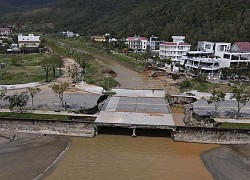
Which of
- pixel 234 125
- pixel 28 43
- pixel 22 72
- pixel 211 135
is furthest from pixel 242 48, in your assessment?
pixel 28 43

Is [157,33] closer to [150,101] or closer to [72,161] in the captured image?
[150,101]

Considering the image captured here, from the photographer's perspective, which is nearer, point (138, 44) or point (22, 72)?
point (22, 72)

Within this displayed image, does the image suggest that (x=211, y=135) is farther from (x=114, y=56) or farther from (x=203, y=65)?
(x=114, y=56)

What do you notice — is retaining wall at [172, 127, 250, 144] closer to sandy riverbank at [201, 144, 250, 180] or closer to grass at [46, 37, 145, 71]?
sandy riverbank at [201, 144, 250, 180]

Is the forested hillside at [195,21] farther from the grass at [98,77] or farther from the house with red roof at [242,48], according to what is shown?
the grass at [98,77]

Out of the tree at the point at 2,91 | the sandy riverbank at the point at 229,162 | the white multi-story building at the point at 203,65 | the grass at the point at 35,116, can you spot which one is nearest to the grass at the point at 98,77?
the tree at the point at 2,91

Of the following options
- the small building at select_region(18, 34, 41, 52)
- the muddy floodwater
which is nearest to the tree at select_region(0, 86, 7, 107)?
the muddy floodwater
